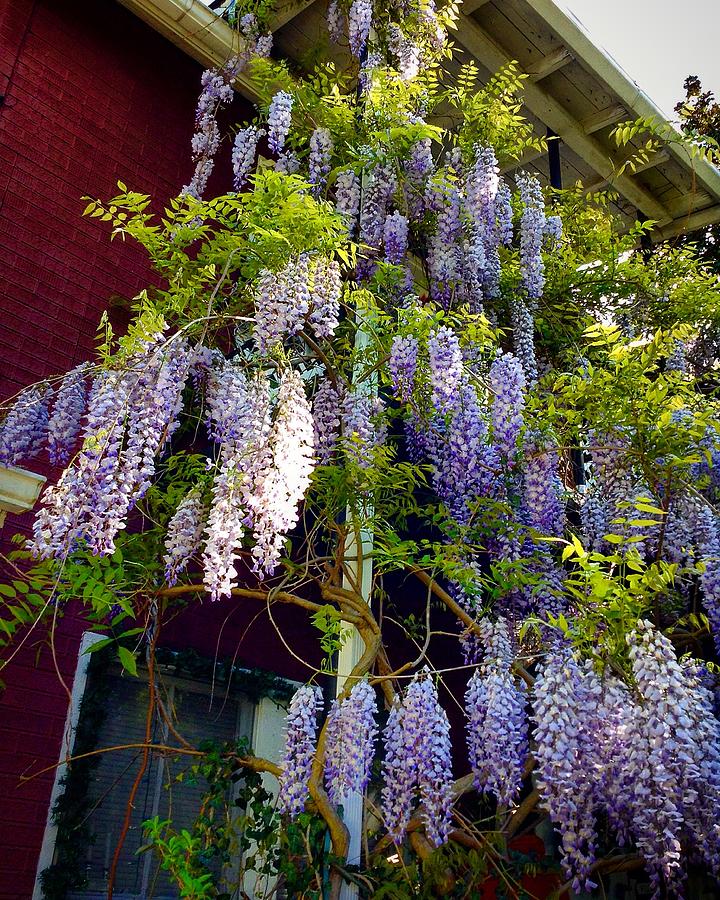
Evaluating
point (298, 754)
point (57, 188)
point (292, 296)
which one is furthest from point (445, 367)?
point (57, 188)

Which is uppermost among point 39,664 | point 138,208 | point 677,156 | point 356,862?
point 677,156

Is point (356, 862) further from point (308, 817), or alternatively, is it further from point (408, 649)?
point (408, 649)

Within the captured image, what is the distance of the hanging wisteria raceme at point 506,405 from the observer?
13.4ft

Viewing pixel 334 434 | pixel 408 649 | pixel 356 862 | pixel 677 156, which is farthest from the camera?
pixel 677 156

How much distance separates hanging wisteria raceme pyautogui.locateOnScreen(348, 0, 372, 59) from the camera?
5.16 m

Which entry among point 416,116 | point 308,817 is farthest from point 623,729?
point 416,116

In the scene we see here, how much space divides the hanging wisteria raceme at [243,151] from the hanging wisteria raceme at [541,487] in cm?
249

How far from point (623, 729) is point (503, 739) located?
585 millimetres

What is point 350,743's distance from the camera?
10.9 feet

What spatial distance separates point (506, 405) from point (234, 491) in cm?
154

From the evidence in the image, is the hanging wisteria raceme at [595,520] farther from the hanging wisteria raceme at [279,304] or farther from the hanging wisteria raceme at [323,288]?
the hanging wisteria raceme at [279,304]

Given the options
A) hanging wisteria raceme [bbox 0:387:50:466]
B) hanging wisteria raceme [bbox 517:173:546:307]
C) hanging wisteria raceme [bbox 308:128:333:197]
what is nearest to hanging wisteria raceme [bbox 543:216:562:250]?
hanging wisteria raceme [bbox 517:173:546:307]

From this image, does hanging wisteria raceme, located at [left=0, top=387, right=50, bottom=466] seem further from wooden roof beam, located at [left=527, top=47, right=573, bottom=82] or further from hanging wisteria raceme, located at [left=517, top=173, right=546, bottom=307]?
wooden roof beam, located at [left=527, top=47, right=573, bottom=82]

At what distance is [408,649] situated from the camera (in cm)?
570
